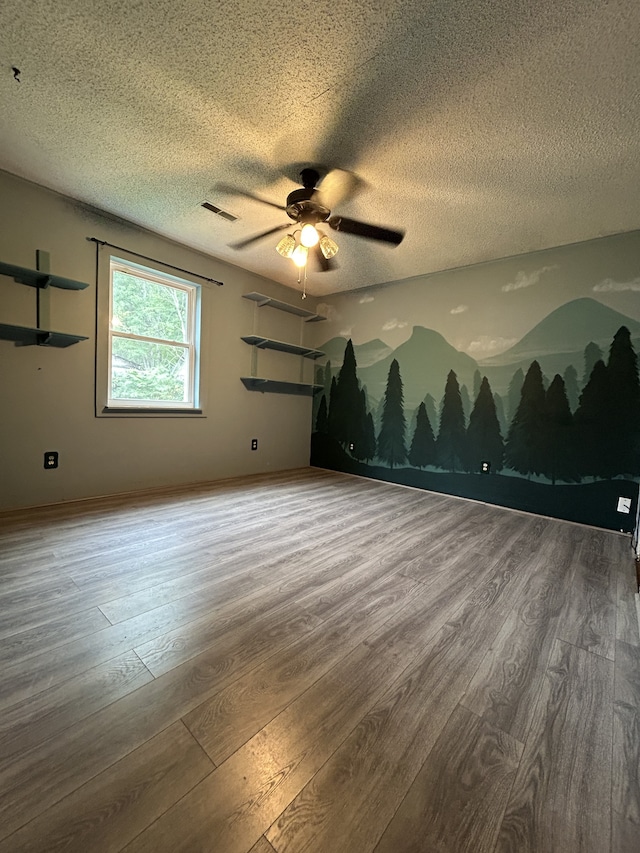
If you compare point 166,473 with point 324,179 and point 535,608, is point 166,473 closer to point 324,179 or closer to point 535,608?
point 324,179

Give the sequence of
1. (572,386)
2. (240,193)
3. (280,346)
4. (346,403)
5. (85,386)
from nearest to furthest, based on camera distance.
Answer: (240,193) < (85,386) < (572,386) < (280,346) < (346,403)

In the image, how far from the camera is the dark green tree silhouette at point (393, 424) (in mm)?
4160

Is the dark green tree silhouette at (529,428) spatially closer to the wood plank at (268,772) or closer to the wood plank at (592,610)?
the wood plank at (592,610)

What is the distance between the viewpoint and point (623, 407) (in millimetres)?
2834

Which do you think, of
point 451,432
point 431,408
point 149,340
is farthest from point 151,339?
point 451,432

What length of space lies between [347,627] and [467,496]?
264cm

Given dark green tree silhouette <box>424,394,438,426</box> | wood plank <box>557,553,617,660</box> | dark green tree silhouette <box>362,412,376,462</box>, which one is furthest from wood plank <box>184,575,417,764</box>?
dark green tree silhouette <box>362,412,376,462</box>

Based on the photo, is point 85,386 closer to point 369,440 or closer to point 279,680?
point 279,680

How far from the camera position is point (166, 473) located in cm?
352

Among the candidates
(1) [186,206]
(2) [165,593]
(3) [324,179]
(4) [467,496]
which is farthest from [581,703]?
(1) [186,206]

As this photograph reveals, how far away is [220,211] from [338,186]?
41.5 inches

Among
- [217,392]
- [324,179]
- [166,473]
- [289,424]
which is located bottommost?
[166,473]

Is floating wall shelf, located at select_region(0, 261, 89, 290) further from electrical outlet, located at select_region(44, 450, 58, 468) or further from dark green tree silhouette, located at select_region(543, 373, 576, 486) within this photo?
dark green tree silhouette, located at select_region(543, 373, 576, 486)

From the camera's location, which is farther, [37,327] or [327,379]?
[327,379]
